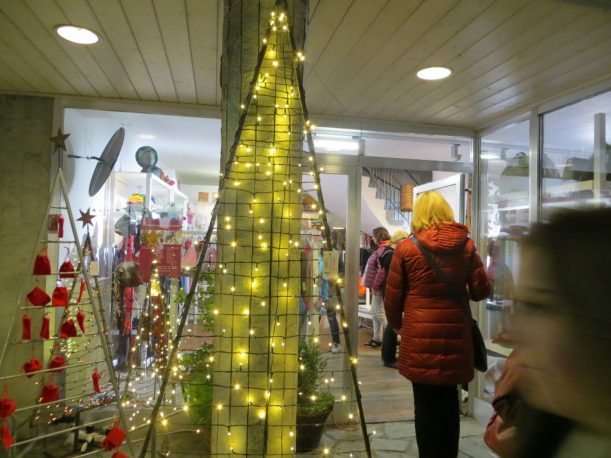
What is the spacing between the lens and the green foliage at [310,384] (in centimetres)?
275

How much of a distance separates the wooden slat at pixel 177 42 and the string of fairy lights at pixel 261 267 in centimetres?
60

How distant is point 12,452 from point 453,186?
3.45 metres

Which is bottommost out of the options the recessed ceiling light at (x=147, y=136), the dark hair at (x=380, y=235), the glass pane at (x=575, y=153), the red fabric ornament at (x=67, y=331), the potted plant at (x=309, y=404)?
the potted plant at (x=309, y=404)

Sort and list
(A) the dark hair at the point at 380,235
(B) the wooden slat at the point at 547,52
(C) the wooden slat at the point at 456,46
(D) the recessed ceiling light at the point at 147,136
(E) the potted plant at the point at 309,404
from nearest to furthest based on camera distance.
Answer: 1. (C) the wooden slat at the point at 456,46
2. (B) the wooden slat at the point at 547,52
3. (E) the potted plant at the point at 309,404
4. (D) the recessed ceiling light at the point at 147,136
5. (A) the dark hair at the point at 380,235

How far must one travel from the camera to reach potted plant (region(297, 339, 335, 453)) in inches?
106

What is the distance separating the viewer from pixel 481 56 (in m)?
2.19

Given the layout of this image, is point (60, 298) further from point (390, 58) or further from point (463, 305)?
point (390, 58)

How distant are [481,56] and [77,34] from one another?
1917 mm

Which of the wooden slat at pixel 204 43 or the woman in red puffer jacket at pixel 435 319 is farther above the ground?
the wooden slat at pixel 204 43

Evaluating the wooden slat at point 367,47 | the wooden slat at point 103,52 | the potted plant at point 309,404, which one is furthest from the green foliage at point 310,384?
the wooden slat at point 103,52

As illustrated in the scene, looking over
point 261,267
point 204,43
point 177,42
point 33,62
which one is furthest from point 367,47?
point 33,62

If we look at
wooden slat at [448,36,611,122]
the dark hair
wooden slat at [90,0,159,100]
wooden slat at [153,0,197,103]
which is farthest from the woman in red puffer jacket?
the dark hair

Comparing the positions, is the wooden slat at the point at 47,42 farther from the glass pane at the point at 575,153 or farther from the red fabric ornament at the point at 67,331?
the glass pane at the point at 575,153

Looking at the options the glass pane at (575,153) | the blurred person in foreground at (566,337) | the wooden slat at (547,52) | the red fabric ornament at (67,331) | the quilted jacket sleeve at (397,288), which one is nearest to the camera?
the blurred person in foreground at (566,337)
